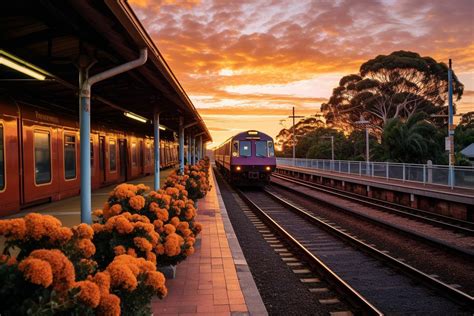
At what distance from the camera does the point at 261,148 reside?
2323cm

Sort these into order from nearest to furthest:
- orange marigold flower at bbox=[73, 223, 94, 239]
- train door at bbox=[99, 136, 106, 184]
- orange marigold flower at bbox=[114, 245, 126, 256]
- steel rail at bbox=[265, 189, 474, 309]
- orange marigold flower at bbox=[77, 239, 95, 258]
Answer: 1. orange marigold flower at bbox=[77, 239, 95, 258]
2. orange marigold flower at bbox=[73, 223, 94, 239]
3. orange marigold flower at bbox=[114, 245, 126, 256]
4. steel rail at bbox=[265, 189, 474, 309]
5. train door at bbox=[99, 136, 106, 184]

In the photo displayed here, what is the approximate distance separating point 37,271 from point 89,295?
31 centimetres

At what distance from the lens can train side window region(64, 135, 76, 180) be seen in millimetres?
13188

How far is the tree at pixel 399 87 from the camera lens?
44.5 meters

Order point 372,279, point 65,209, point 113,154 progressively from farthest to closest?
point 113,154 → point 65,209 → point 372,279

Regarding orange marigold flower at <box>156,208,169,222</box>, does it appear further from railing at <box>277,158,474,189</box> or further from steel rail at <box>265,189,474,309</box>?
railing at <box>277,158,474,189</box>

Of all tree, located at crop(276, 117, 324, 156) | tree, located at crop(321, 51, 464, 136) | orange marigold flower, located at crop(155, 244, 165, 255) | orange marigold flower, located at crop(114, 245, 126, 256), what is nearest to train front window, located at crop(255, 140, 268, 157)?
orange marigold flower, located at crop(155, 244, 165, 255)

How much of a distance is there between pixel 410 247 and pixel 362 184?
12.6 metres

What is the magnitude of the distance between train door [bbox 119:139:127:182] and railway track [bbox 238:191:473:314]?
1201 cm

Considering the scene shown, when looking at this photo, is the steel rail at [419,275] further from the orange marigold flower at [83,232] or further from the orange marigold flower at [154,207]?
the orange marigold flower at [83,232]

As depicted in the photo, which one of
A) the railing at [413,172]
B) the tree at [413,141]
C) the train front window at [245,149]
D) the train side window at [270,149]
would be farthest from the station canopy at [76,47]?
the tree at [413,141]

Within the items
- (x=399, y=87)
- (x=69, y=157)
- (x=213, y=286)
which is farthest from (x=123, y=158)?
(x=399, y=87)

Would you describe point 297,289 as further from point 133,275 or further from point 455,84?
point 455,84

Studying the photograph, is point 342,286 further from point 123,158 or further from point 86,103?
point 123,158
